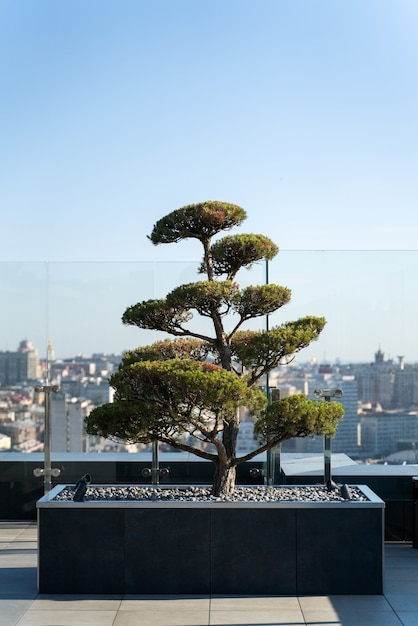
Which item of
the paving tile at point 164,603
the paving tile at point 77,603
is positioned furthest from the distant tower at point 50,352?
the paving tile at point 164,603

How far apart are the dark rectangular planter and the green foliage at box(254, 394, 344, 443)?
15.7 inches

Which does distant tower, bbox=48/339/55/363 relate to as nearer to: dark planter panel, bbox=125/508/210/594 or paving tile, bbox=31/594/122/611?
dark planter panel, bbox=125/508/210/594

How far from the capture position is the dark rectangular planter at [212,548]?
515 cm

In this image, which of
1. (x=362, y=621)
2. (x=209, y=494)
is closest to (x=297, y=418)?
(x=209, y=494)

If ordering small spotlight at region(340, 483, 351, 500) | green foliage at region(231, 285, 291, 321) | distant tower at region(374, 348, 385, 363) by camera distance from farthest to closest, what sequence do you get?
distant tower at region(374, 348, 385, 363) → green foliage at region(231, 285, 291, 321) → small spotlight at region(340, 483, 351, 500)

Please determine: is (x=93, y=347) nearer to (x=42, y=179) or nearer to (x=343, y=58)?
(x=343, y=58)

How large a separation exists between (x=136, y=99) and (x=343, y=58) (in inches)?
76.9

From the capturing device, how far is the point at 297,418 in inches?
204

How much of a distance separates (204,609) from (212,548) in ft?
1.15

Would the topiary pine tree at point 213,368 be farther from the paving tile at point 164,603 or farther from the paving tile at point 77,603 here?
the paving tile at point 77,603

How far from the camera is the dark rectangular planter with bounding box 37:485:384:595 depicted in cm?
515

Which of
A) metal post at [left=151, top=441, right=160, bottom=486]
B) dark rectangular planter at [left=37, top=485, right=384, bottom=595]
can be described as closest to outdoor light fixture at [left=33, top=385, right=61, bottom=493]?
metal post at [left=151, top=441, right=160, bottom=486]

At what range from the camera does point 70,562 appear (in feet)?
17.0

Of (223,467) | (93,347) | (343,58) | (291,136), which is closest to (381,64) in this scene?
(343,58)
